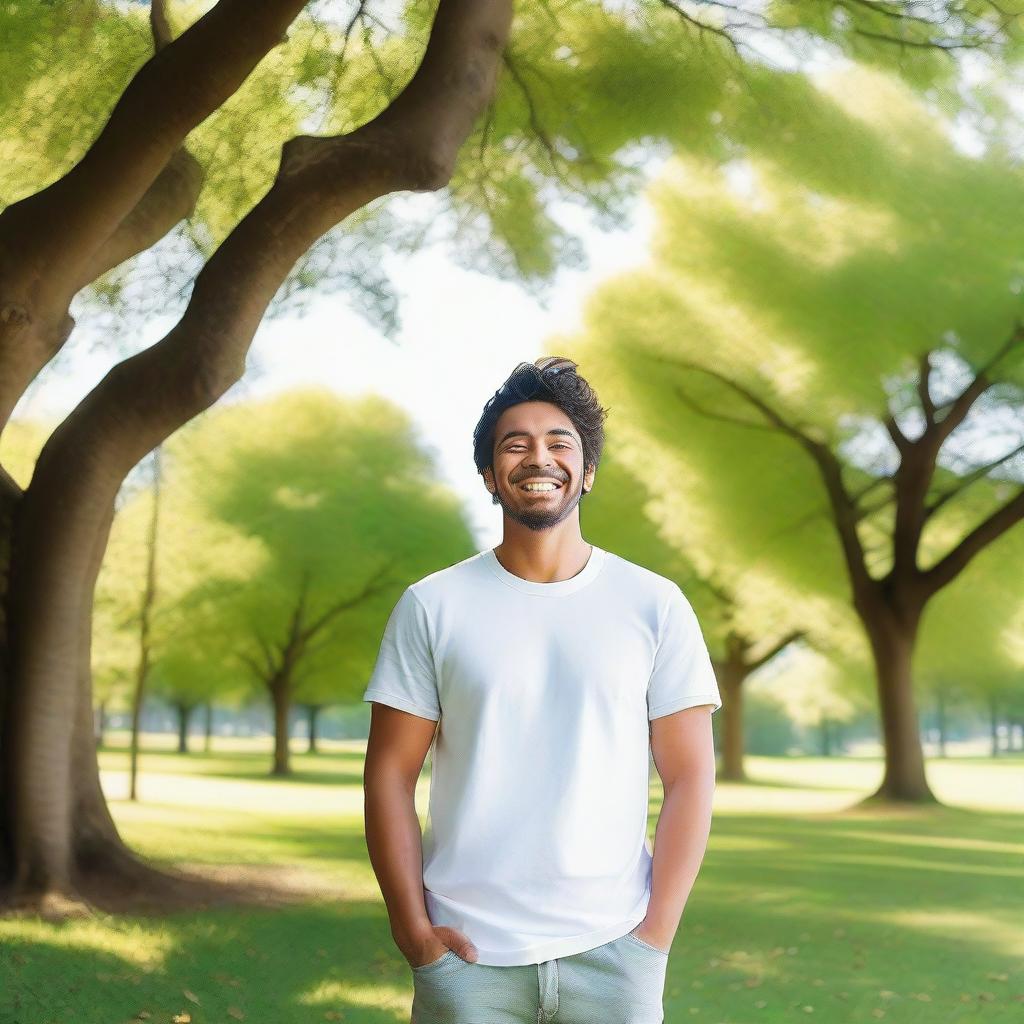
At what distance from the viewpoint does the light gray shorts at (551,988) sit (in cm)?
246

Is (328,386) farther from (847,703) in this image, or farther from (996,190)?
(847,703)

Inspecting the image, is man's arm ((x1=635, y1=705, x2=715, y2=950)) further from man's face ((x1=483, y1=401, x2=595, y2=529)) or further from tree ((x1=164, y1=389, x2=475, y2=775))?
tree ((x1=164, y1=389, x2=475, y2=775))

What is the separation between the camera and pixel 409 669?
262 centimetres

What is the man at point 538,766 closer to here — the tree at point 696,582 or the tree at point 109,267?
the tree at point 109,267

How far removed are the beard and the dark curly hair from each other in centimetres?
9

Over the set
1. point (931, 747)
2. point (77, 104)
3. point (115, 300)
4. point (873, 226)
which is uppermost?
point (873, 226)

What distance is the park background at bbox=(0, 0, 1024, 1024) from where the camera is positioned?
363 inches

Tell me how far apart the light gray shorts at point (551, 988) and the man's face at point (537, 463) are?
31.7 inches

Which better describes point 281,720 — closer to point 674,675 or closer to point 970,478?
point 970,478

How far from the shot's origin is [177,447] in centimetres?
3056

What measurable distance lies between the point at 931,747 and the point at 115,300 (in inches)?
3341

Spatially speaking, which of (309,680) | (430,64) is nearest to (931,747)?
(309,680)

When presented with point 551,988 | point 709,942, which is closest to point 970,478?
point 709,942

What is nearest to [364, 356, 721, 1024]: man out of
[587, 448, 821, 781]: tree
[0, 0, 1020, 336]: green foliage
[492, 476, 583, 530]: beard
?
[492, 476, 583, 530]: beard
